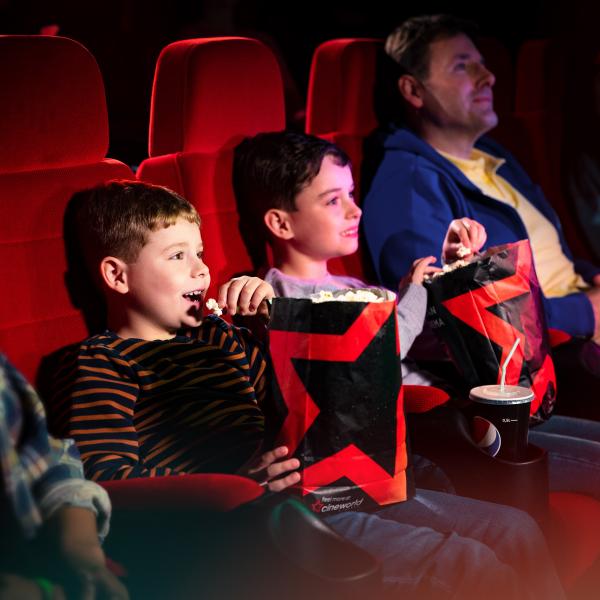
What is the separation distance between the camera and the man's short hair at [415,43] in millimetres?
2611

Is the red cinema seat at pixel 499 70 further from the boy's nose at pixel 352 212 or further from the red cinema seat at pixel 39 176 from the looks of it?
the red cinema seat at pixel 39 176

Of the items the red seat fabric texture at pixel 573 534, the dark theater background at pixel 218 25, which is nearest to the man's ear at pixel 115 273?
the red seat fabric texture at pixel 573 534

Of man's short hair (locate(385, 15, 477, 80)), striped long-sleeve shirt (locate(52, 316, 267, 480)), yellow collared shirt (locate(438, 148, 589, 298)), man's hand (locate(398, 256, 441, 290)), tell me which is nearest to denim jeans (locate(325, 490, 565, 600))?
striped long-sleeve shirt (locate(52, 316, 267, 480))

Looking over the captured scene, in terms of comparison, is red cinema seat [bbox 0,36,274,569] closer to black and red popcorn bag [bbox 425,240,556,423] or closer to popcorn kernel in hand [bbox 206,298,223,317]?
popcorn kernel in hand [bbox 206,298,223,317]

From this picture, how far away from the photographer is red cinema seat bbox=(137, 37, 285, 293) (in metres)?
2.03

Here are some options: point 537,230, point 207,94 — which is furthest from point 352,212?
point 537,230

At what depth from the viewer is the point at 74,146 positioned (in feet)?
5.94

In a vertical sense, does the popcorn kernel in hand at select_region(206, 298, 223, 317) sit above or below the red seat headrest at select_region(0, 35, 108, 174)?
below

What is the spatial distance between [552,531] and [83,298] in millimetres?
1004

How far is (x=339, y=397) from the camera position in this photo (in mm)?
1517

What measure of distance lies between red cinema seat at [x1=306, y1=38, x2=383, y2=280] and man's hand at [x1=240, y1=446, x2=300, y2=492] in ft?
3.21

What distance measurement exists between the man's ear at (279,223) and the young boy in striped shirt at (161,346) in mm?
314

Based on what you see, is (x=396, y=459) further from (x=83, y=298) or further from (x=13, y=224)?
(x=13, y=224)

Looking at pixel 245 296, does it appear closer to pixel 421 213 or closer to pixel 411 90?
pixel 421 213
